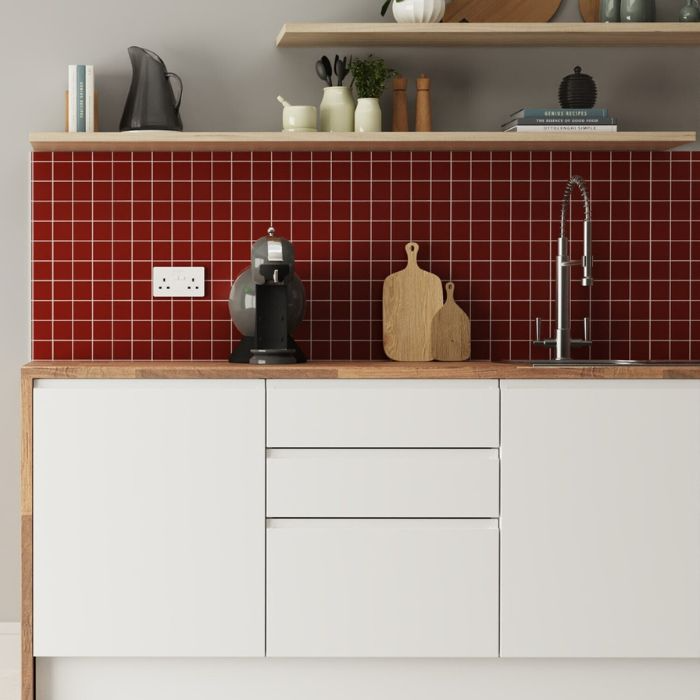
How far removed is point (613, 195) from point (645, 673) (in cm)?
143

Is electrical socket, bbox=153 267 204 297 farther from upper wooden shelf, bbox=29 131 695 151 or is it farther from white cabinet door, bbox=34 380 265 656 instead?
white cabinet door, bbox=34 380 265 656

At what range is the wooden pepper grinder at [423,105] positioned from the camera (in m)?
3.05

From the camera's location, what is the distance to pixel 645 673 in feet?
8.86

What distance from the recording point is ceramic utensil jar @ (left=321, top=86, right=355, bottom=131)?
2998 mm

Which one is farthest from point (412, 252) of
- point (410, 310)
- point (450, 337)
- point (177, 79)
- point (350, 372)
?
point (177, 79)

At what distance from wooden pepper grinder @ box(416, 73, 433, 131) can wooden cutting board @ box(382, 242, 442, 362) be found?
37cm

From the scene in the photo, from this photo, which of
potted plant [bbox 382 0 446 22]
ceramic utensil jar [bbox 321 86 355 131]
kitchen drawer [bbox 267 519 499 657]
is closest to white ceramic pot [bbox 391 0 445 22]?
potted plant [bbox 382 0 446 22]

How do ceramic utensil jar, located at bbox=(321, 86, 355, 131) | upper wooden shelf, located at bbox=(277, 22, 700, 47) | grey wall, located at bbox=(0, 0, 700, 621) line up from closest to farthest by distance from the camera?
1. upper wooden shelf, located at bbox=(277, 22, 700, 47)
2. ceramic utensil jar, located at bbox=(321, 86, 355, 131)
3. grey wall, located at bbox=(0, 0, 700, 621)

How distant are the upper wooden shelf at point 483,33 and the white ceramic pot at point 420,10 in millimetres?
43

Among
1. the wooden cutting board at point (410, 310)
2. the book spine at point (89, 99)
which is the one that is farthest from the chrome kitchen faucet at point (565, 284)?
the book spine at point (89, 99)

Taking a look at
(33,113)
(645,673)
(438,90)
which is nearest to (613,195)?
(438,90)

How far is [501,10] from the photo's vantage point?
10.2 ft

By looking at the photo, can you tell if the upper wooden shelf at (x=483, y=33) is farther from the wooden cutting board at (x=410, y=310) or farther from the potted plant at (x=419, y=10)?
Answer: the wooden cutting board at (x=410, y=310)

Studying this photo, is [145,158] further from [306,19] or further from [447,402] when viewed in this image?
[447,402]
